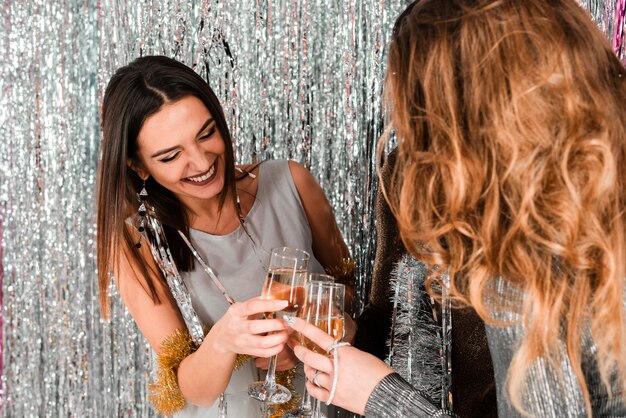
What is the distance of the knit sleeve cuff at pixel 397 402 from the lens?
1050 mm

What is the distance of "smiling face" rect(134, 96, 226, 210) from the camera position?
4.99 ft

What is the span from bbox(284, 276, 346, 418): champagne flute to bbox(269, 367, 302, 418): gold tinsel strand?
1.48 ft

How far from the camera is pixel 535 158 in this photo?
0.88 meters

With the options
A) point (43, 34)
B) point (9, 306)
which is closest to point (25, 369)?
point (9, 306)

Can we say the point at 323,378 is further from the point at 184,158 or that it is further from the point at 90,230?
the point at 90,230

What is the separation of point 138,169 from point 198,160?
0.61ft

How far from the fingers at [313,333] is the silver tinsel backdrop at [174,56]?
131cm

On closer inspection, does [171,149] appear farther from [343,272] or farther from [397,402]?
[397,402]

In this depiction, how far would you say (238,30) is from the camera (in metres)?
2.43

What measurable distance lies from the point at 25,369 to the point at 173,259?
1.32 metres

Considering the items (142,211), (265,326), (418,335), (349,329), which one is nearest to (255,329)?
(265,326)

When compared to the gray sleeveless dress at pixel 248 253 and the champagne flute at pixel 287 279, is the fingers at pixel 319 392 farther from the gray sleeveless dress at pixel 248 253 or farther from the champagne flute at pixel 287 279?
the gray sleeveless dress at pixel 248 253

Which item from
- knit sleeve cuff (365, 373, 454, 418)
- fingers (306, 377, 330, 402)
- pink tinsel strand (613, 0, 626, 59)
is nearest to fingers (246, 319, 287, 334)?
fingers (306, 377, 330, 402)

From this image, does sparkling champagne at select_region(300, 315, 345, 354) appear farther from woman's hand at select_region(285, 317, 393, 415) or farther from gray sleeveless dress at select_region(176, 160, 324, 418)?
gray sleeveless dress at select_region(176, 160, 324, 418)
